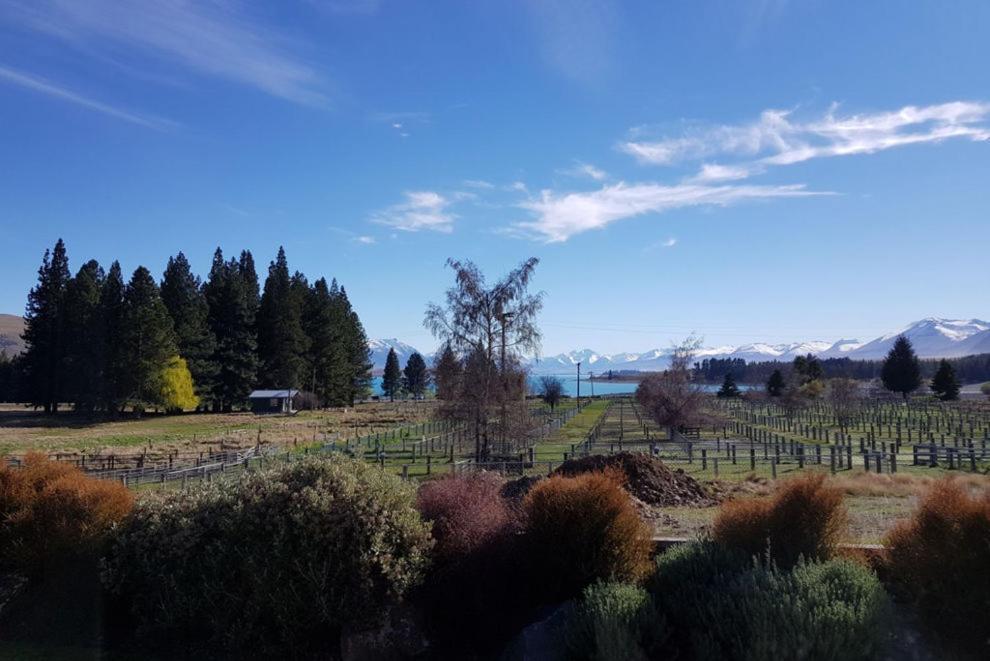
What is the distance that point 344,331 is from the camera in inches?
3930

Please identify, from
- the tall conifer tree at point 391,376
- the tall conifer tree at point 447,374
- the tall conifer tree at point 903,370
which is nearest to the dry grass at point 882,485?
the tall conifer tree at point 447,374

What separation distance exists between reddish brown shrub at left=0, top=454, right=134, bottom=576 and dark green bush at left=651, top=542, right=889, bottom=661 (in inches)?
316

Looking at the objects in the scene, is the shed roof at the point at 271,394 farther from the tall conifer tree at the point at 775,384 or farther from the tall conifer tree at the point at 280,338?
the tall conifer tree at the point at 775,384

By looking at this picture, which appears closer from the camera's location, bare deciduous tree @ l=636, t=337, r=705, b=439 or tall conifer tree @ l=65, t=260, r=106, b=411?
bare deciduous tree @ l=636, t=337, r=705, b=439

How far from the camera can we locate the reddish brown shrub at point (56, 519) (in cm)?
1037

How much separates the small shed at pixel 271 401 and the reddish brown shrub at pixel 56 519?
74.4 metres

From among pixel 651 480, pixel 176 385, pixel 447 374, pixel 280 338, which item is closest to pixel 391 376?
pixel 280 338

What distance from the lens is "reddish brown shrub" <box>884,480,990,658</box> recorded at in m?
6.48

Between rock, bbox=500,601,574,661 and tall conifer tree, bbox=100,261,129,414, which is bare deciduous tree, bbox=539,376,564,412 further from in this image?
rock, bbox=500,601,574,661

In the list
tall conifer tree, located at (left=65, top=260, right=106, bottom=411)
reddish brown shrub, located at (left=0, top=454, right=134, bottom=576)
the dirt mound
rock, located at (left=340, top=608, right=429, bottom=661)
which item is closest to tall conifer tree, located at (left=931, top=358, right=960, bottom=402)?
the dirt mound

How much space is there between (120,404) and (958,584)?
7536cm

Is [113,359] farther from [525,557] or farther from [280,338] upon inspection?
[525,557]

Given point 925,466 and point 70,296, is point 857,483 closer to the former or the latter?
point 925,466

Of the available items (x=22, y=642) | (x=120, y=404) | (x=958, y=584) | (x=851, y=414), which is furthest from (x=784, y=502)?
(x=120, y=404)
